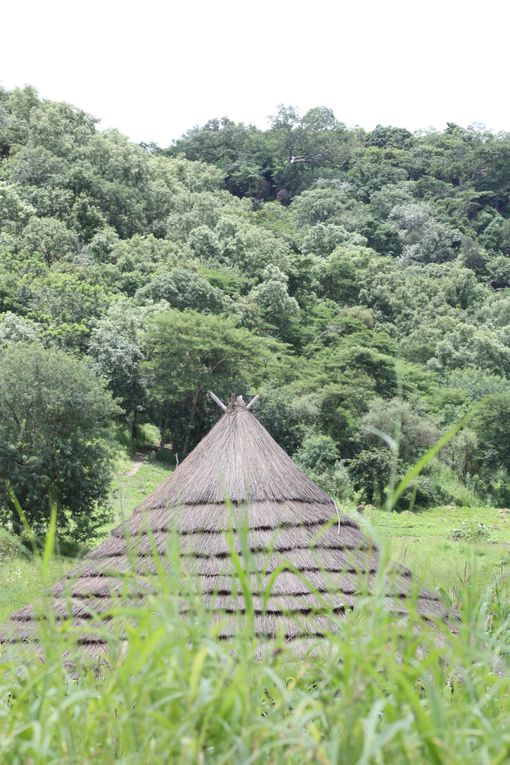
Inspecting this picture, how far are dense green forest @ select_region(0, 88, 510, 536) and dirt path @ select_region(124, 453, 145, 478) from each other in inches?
31.7

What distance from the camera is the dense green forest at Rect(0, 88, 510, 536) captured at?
15914mm

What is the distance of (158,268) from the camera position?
31.6 meters

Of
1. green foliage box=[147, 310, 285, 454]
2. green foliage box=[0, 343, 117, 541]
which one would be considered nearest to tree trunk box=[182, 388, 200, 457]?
green foliage box=[147, 310, 285, 454]

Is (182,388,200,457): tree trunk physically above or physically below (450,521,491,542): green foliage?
above

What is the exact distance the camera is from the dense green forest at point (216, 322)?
52.2 ft

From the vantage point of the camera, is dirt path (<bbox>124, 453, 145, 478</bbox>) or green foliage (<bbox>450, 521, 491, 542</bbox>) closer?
green foliage (<bbox>450, 521, 491, 542</bbox>)

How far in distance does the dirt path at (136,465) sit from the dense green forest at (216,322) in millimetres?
804

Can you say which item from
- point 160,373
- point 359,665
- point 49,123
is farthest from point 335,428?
point 359,665

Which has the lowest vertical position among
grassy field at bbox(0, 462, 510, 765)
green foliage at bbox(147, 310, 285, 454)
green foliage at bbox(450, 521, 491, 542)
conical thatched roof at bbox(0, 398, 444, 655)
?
green foliage at bbox(450, 521, 491, 542)

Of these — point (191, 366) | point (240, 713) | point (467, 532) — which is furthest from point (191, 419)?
point (240, 713)

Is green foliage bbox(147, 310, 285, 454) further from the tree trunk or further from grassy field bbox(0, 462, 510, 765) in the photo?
grassy field bbox(0, 462, 510, 765)

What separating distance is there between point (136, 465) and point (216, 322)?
13.8 feet

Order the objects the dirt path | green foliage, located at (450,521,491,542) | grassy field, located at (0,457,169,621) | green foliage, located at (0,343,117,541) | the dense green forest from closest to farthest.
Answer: grassy field, located at (0,457,169,621), green foliage, located at (0,343,117,541), the dense green forest, green foliage, located at (450,521,491,542), the dirt path

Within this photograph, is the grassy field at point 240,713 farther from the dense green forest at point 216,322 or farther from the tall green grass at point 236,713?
the dense green forest at point 216,322
